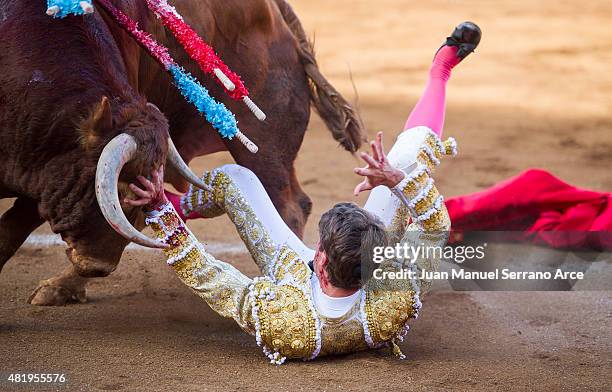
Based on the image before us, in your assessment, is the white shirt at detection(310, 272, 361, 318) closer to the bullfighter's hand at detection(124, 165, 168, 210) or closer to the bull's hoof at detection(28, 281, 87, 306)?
the bullfighter's hand at detection(124, 165, 168, 210)

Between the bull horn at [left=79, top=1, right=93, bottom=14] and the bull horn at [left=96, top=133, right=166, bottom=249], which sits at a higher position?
the bull horn at [left=79, top=1, right=93, bottom=14]

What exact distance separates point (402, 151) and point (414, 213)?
43cm

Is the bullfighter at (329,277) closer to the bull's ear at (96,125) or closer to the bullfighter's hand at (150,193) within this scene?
the bullfighter's hand at (150,193)

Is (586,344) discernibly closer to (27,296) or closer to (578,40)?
(27,296)

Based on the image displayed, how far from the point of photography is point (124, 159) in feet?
10.6

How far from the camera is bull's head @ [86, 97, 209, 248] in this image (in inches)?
125

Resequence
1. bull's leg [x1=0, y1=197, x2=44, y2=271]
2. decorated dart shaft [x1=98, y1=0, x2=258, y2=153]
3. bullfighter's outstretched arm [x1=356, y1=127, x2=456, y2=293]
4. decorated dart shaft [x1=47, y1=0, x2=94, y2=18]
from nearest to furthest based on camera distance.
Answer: decorated dart shaft [x1=47, y1=0, x2=94, y2=18]
bullfighter's outstretched arm [x1=356, y1=127, x2=456, y2=293]
decorated dart shaft [x1=98, y1=0, x2=258, y2=153]
bull's leg [x1=0, y1=197, x2=44, y2=271]

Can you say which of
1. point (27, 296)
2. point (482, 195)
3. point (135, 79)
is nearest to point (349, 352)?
point (135, 79)

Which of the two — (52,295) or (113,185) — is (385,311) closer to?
(113,185)

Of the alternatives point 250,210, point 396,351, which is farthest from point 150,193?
point 396,351

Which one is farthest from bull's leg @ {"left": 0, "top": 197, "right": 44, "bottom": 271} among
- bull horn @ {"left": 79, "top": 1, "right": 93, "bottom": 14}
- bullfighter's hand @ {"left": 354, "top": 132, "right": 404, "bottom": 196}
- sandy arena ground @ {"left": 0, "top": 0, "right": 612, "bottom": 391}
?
bullfighter's hand @ {"left": 354, "top": 132, "right": 404, "bottom": 196}

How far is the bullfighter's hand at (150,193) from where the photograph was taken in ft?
10.9

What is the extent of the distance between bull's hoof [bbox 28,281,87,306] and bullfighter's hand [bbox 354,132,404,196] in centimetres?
146

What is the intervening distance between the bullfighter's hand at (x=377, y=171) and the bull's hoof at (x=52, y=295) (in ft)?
4.79
